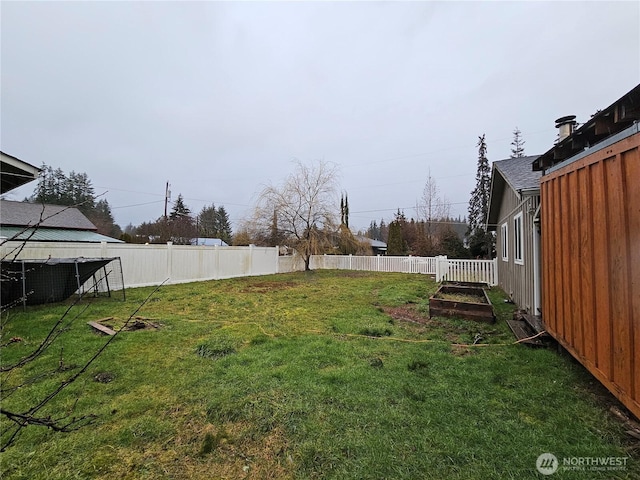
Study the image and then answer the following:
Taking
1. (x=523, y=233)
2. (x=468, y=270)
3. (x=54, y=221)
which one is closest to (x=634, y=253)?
(x=523, y=233)

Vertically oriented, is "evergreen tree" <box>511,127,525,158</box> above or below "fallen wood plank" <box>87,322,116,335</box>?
above

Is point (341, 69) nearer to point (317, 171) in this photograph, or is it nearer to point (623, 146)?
point (317, 171)

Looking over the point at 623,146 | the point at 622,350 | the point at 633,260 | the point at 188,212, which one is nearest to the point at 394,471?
the point at 622,350

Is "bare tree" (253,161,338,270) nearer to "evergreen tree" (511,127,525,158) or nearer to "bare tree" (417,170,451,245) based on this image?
"bare tree" (417,170,451,245)

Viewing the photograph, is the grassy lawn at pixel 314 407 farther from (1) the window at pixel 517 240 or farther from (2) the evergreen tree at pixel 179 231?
(2) the evergreen tree at pixel 179 231

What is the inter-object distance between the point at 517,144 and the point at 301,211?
86.1 feet

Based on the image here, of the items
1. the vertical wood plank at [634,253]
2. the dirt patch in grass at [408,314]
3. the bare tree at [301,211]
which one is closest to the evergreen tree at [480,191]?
the bare tree at [301,211]

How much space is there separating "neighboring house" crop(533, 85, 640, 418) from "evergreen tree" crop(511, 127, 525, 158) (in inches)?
1233

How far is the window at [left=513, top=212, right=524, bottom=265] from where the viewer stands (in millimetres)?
6387

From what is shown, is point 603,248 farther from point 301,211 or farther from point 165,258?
point 301,211

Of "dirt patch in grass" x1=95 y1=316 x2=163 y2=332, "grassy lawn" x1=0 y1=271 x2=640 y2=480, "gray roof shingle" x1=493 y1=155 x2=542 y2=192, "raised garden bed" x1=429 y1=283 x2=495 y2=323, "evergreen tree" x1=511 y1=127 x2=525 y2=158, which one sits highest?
"evergreen tree" x1=511 y1=127 x2=525 y2=158

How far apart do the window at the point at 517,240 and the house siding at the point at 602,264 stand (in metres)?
3.10

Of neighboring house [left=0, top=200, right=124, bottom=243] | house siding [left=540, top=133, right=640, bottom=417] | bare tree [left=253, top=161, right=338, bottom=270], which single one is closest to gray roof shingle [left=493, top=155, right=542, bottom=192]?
house siding [left=540, top=133, right=640, bottom=417]

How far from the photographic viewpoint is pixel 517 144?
29.0 metres
